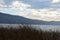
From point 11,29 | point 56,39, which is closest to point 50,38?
point 56,39

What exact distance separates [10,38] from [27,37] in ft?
1.62

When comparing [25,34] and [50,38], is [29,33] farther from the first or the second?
[50,38]

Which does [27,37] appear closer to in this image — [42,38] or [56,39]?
[42,38]

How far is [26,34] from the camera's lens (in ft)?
20.6

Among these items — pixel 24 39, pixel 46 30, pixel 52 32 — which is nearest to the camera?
pixel 24 39

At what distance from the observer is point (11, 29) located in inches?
274

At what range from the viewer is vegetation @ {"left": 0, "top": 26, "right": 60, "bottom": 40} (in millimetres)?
5866

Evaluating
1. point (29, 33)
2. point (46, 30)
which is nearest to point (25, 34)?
point (29, 33)

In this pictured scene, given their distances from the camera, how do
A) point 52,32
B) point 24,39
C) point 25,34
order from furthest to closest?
point 52,32 → point 25,34 → point 24,39

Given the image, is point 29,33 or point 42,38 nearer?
point 42,38

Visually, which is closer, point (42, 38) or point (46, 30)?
point (42, 38)

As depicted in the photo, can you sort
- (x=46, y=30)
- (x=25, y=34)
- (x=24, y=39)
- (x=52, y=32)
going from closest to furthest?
(x=24, y=39)
(x=25, y=34)
(x=52, y=32)
(x=46, y=30)

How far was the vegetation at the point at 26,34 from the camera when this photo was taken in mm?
5866

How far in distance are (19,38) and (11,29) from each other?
1.28 metres
